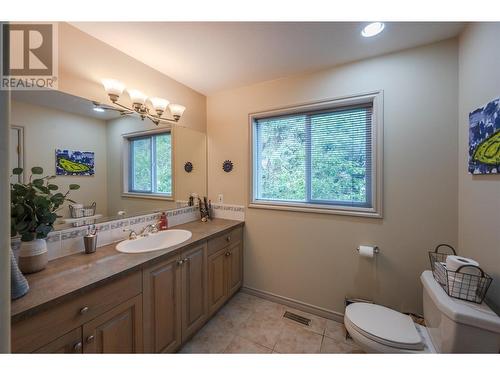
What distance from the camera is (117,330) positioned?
105 cm

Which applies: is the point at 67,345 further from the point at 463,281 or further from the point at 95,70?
the point at 463,281

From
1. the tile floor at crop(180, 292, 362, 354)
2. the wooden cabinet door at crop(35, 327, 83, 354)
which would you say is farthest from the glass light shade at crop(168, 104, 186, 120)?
the tile floor at crop(180, 292, 362, 354)

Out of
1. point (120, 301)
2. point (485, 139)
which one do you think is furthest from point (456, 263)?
point (120, 301)

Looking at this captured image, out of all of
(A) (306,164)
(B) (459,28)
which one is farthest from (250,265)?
(B) (459,28)

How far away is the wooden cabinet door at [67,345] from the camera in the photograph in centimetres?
82

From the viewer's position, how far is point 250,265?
7.38 ft

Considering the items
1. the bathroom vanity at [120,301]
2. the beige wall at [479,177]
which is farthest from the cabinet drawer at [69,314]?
the beige wall at [479,177]

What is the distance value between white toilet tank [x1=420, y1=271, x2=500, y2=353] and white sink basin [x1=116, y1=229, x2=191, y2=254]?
1.69 metres

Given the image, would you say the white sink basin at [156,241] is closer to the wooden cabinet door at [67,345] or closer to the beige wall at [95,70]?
the wooden cabinet door at [67,345]

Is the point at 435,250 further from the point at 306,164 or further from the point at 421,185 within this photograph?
the point at 306,164

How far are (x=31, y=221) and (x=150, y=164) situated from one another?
1.04m

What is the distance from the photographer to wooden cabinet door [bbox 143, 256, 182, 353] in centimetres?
120
